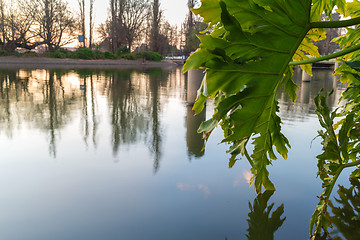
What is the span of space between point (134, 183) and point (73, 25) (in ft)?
125

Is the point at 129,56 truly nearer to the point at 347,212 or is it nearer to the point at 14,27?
the point at 14,27

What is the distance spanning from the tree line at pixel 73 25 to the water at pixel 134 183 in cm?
2914

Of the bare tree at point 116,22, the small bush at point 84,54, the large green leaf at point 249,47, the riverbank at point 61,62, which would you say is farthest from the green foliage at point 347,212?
the bare tree at point 116,22

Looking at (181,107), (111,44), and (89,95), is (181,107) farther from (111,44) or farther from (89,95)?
(111,44)

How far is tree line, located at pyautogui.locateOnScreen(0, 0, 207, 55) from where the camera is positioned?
33.9 meters

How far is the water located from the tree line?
29.1 metres

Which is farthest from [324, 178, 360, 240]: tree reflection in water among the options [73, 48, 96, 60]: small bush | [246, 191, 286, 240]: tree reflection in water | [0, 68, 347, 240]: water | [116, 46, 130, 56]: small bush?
[116, 46, 130, 56]: small bush

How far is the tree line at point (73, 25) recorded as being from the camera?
33.9 m

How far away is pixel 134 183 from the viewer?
3.48 metres

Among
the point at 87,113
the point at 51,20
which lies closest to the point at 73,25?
the point at 51,20

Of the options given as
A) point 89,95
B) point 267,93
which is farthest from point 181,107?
point 267,93

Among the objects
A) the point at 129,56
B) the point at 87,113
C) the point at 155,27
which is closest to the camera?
the point at 87,113

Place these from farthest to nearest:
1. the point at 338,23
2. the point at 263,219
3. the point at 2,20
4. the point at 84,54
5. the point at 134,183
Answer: the point at 84,54 → the point at 2,20 → the point at 134,183 → the point at 263,219 → the point at 338,23

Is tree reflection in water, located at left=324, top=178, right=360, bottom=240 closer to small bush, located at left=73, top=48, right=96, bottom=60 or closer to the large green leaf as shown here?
the large green leaf
